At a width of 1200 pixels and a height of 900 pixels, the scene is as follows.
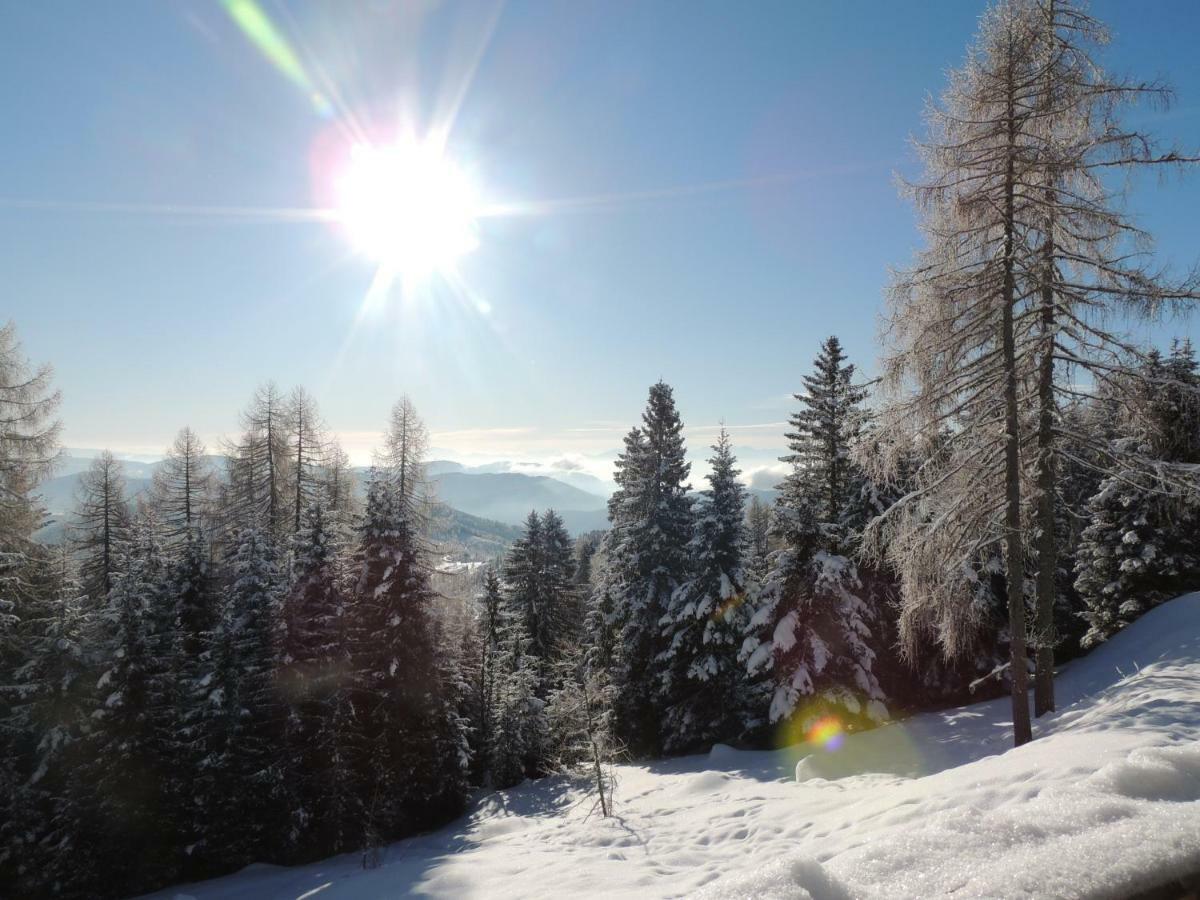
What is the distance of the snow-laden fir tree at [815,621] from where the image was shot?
1845 centimetres

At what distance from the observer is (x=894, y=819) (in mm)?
6434

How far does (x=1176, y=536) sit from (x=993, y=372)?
16821 mm

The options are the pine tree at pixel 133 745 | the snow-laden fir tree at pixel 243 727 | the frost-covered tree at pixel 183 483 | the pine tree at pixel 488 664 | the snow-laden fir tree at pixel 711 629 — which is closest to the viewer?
the pine tree at pixel 133 745

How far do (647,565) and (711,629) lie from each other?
177 inches

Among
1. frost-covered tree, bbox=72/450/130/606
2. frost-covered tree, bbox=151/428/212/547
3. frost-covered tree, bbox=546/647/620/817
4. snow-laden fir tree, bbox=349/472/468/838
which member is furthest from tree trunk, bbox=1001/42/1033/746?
frost-covered tree, bbox=151/428/212/547

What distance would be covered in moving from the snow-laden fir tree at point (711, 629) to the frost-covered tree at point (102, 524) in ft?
85.2

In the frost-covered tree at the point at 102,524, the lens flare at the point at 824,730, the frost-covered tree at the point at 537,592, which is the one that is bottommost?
the lens flare at the point at 824,730

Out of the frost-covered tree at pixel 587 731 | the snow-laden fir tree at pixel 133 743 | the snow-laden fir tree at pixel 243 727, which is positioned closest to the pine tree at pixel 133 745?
the snow-laden fir tree at pixel 133 743

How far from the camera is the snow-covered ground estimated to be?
3.67 metres

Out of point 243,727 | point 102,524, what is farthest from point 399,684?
point 102,524

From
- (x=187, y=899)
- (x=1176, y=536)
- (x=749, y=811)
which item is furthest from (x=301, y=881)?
(x=1176, y=536)

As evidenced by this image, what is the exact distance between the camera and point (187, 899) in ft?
50.1

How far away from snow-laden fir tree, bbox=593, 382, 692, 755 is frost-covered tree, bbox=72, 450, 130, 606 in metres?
23.3

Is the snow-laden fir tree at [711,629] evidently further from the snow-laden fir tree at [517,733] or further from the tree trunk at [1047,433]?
the tree trunk at [1047,433]
